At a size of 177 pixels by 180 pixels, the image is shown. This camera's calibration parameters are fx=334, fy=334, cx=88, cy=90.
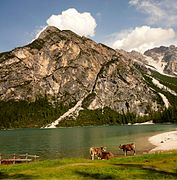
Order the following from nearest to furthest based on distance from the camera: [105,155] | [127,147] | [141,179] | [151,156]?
[141,179] → [151,156] → [105,155] → [127,147]

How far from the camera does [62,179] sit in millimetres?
34281

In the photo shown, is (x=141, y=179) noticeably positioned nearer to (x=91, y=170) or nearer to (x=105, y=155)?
(x=91, y=170)

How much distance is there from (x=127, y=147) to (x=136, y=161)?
24674mm

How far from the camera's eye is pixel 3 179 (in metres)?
35.9

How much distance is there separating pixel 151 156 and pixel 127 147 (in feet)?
71.1

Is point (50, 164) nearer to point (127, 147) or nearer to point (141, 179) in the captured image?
point (141, 179)

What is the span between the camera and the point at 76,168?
134 feet

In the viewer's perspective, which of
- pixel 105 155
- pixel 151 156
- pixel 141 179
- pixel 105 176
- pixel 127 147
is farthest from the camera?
pixel 127 147

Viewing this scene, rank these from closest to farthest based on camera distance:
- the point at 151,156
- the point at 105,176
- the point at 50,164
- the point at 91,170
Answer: the point at 105,176 < the point at 91,170 < the point at 50,164 < the point at 151,156

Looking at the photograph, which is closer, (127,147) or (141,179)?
(141,179)

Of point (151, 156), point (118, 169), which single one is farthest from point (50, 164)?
point (151, 156)

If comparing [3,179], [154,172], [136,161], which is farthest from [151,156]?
[3,179]

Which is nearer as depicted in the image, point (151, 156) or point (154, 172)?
point (154, 172)

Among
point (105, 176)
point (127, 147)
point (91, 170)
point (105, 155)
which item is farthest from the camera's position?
point (127, 147)
